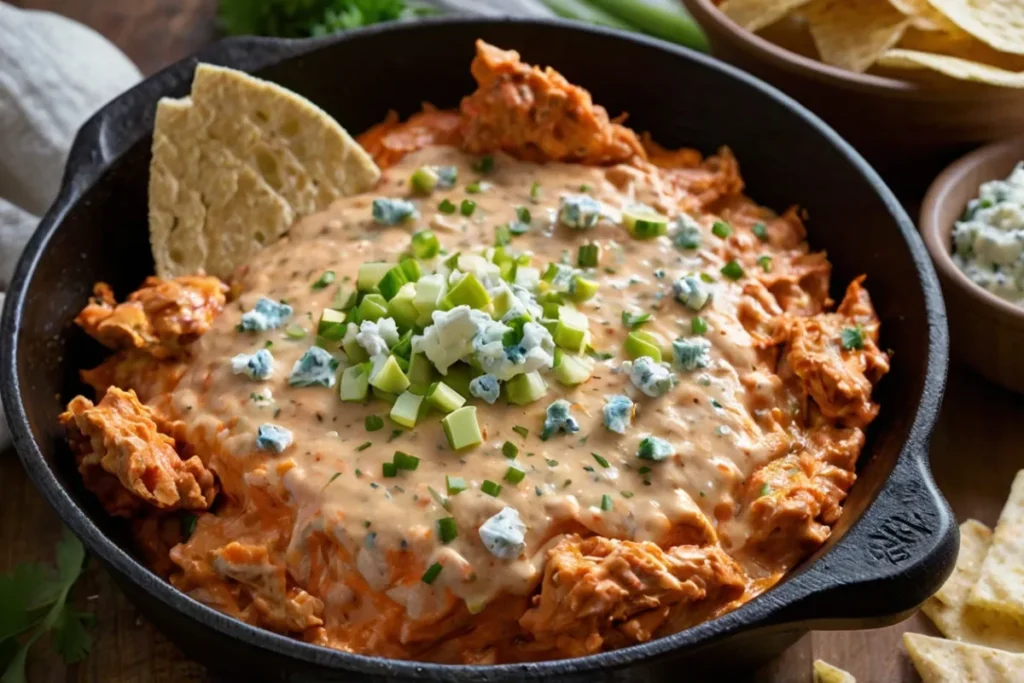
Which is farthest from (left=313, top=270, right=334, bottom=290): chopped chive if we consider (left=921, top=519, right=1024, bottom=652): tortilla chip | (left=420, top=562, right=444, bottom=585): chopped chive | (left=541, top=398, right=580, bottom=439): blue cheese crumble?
(left=921, top=519, right=1024, bottom=652): tortilla chip

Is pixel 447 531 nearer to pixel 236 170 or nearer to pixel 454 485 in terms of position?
pixel 454 485

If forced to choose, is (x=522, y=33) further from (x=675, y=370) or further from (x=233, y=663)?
(x=233, y=663)

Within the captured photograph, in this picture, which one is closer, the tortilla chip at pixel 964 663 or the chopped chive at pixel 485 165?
the tortilla chip at pixel 964 663

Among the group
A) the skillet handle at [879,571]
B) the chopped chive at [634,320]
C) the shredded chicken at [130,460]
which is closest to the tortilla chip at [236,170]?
the shredded chicken at [130,460]

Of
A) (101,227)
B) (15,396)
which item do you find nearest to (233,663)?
(15,396)

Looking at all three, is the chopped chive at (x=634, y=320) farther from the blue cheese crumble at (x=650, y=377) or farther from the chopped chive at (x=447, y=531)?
the chopped chive at (x=447, y=531)

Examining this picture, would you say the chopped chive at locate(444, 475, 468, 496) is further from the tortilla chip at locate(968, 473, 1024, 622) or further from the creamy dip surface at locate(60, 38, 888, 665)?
the tortilla chip at locate(968, 473, 1024, 622)
